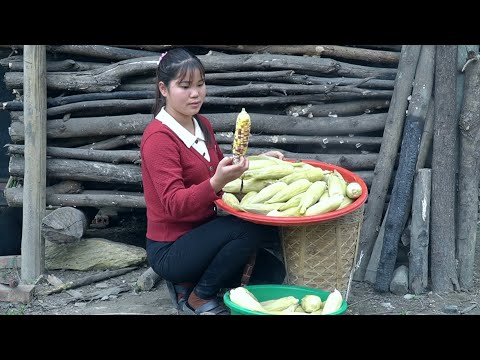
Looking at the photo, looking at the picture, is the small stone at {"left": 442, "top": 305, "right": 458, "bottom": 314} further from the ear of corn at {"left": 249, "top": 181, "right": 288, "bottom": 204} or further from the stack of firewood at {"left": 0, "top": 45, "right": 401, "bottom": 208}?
the ear of corn at {"left": 249, "top": 181, "right": 288, "bottom": 204}

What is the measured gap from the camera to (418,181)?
5.12 metres

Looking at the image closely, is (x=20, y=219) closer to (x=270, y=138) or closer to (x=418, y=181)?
(x=270, y=138)

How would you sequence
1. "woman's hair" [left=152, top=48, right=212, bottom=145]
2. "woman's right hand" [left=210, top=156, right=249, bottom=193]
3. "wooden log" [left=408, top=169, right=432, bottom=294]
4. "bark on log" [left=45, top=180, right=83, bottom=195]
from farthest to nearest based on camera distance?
"bark on log" [left=45, top=180, right=83, bottom=195] → "wooden log" [left=408, top=169, right=432, bottom=294] → "woman's hair" [left=152, top=48, right=212, bottom=145] → "woman's right hand" [left=210, top=156, right=249, bottom=193]

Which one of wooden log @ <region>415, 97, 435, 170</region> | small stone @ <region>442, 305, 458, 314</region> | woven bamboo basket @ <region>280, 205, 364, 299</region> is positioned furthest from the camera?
wooden log @ <region>415, 97, 435, 170</region>

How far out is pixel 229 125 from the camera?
5680mm

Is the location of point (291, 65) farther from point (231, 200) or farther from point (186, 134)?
point (231, 200)

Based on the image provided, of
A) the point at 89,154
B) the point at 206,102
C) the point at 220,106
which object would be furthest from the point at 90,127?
the point at 220,106

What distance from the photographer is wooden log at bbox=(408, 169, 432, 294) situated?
5.09 metres

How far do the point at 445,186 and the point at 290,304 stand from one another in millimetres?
1644

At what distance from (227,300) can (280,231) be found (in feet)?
2.41

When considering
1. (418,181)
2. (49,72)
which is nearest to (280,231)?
(418,181)

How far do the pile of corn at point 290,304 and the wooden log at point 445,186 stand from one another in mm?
1284

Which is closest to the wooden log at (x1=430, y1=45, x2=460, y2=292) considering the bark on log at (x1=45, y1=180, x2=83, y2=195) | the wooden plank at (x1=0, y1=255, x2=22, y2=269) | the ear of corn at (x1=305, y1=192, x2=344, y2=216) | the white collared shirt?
the ear of corn at (x1=305, y1=192, x2=344, y2=216)

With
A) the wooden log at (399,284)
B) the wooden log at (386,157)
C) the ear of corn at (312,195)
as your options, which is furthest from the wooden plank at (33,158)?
the wooden log at (399,284)
